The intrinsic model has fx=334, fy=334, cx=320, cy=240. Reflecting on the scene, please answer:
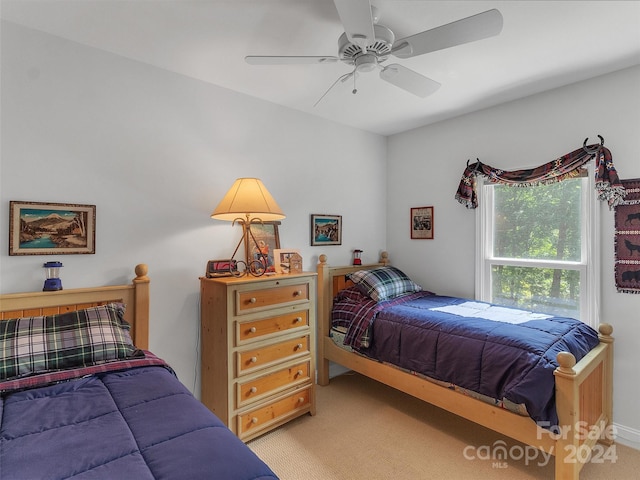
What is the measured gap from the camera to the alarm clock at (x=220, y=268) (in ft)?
8.05

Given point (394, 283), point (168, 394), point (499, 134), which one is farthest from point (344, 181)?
point (168, 394)

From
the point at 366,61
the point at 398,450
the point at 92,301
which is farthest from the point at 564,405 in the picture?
the point at 92,301

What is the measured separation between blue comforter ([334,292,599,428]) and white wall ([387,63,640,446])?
465 mm

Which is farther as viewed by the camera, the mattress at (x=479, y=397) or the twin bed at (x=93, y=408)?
the mattress at (x=479, y=397)

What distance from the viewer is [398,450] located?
222 centimetres

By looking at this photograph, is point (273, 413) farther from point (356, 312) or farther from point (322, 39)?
point (322, 39)

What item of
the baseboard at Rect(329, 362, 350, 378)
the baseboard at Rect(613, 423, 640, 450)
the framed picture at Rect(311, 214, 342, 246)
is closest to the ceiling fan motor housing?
the framed picture at Rect(311, 214, 342, 246)

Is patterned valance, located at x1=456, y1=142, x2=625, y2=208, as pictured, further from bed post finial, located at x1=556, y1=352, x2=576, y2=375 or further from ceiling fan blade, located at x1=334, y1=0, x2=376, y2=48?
ceiling fan blade, located at x1=334, y1=0, x2=376, y2=48

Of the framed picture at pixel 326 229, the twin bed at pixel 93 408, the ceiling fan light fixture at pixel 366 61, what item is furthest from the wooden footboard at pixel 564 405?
the ceiling fan light fixture at pixel 366 61

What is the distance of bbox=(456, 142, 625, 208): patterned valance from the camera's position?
2.36m

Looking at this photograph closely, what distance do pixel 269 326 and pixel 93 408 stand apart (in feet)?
4.16

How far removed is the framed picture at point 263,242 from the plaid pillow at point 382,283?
0.86m

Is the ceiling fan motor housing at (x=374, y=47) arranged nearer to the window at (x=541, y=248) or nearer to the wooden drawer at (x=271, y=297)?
the wooden drawer at (x=271, y=297)

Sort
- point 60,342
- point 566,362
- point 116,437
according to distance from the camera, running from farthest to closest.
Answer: point 566,362
point 60,342
point 116,437
